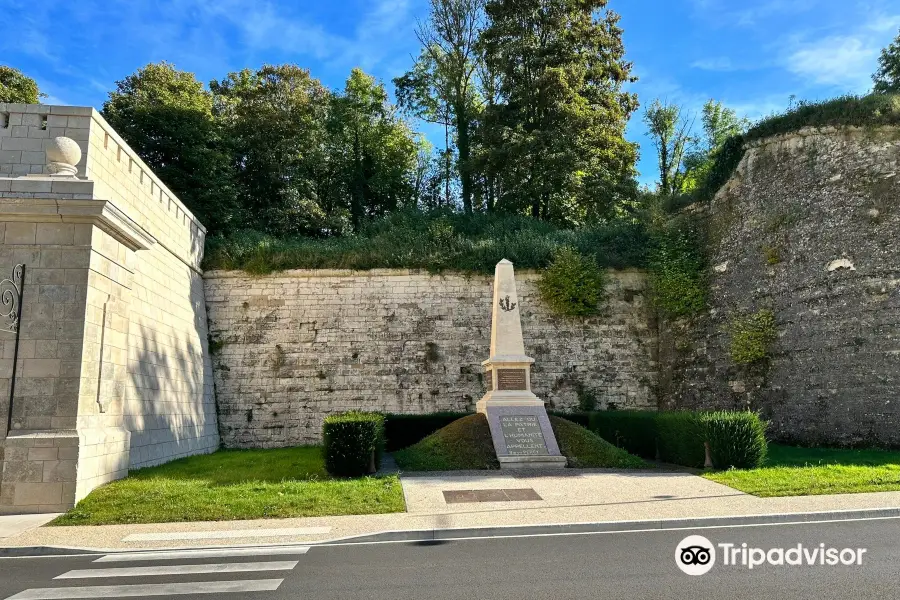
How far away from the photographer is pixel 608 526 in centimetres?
701

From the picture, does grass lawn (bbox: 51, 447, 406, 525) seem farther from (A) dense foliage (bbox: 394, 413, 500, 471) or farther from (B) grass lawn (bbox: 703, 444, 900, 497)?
(B) grass lawn (bbox: 703, 444, 900, 497)

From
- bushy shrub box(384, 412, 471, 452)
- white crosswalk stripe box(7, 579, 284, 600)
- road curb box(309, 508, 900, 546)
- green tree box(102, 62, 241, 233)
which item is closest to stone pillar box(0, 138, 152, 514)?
white crosswalk stripe box(7, 579, 284, 600)

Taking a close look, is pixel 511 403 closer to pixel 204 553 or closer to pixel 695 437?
pixel 695 437

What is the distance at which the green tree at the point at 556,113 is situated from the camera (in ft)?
78.8

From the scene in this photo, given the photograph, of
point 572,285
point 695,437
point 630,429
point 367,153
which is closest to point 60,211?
point 695,437

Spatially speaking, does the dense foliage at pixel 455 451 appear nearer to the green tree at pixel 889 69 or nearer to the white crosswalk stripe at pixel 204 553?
the white crosswalk stripe at pixel 204 553

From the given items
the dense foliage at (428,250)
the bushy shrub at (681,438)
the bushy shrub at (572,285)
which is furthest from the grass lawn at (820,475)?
the dense foliage at (428,250)

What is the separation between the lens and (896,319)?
42.5 feet

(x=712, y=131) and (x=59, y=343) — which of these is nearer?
(x=59, y=343)

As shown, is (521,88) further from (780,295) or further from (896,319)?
(896,319)

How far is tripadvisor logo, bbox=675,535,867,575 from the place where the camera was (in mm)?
5234

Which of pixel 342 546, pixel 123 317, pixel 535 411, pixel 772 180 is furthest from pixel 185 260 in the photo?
pixel 772 180

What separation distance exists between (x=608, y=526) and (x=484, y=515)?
1541 millimetres

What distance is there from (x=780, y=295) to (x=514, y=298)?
684cm
